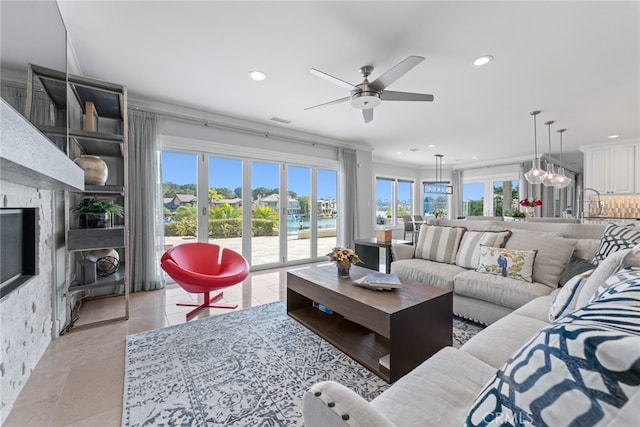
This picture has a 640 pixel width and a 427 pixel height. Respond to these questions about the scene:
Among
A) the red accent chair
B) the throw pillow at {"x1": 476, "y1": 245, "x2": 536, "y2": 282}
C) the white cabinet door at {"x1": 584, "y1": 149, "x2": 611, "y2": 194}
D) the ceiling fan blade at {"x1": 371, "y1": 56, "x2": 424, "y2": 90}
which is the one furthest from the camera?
the white cabinet door at {"x1": 584, "y1": 149, "x2": 611, "y2": 194}

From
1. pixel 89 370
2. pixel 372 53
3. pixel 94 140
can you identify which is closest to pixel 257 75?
pixel 372 53

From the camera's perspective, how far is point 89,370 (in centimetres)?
189

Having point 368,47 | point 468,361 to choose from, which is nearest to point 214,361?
point 468,361

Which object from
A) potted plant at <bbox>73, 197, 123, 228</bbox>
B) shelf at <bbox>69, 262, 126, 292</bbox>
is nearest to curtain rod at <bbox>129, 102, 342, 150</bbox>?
potted plant at <bbox>73, 197, 123, 228</bbox>

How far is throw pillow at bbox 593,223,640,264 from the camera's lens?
1.93 meters

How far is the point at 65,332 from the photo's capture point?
2.41 meters

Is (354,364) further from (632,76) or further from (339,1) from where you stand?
(632,76)

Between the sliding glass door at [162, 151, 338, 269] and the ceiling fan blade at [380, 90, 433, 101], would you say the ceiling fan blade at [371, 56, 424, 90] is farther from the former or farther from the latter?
the sliding glass door at [162, 151, 338, 269]

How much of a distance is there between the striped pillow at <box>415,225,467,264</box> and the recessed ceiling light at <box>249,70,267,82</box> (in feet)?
8.65

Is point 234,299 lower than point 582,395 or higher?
lower

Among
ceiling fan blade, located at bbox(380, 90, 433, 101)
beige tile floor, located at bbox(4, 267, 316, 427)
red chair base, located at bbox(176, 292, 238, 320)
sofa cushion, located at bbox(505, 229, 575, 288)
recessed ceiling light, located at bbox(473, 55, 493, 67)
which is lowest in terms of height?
beige tile floor, located at bbox(4, 267, 316, 427)

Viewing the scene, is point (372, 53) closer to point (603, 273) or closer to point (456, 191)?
point (603, 273)

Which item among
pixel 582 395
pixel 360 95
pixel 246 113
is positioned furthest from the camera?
pixel 246 113

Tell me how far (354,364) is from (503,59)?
118 inches
